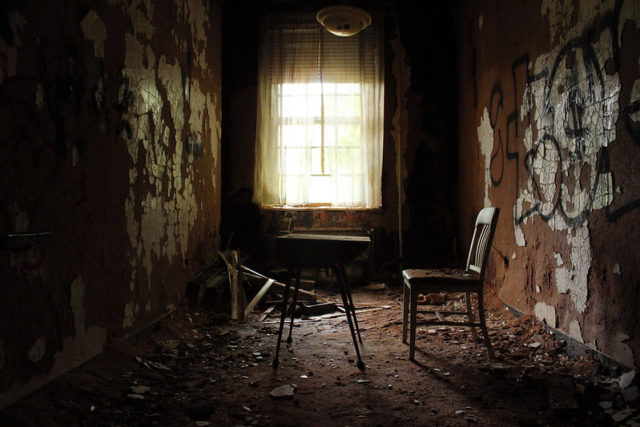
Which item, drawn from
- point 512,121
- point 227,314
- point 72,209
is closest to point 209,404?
point 72,209

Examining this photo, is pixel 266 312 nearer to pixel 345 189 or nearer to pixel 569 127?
pixel 345 189

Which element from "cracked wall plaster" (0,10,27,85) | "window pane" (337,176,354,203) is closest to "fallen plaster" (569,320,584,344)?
"window pane" (337,176,354,203)

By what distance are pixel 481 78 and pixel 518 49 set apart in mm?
896

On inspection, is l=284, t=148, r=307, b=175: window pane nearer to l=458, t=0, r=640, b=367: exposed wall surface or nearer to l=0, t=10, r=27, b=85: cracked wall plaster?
l=458, t=0, r=640, b=367: exposed wall surface

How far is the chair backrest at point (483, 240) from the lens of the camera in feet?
8.56

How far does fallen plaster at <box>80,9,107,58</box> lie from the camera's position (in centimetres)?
215

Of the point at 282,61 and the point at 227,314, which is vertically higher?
the point at 282,61

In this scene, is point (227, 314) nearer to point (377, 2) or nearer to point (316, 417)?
point (316, 417)

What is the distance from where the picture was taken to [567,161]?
2.59 metres

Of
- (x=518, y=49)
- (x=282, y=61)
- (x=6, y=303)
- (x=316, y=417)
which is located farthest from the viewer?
(x=282, y=61)

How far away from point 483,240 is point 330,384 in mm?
→ 1350

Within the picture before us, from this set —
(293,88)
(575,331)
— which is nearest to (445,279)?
(575,331)

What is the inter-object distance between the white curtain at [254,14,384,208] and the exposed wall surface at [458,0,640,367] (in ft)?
4.64

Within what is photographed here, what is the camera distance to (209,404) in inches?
79.0
